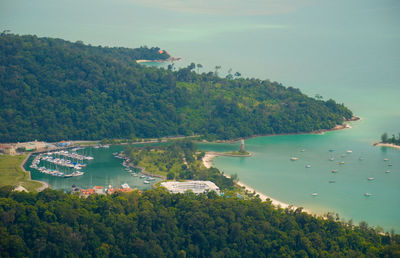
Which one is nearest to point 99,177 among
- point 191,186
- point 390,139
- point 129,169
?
point 129,169

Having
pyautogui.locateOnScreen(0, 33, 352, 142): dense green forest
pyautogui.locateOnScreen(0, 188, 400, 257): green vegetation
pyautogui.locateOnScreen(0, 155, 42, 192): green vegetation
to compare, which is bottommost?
pyautogui.locateOnScreen(0, 188, 400, 257): green vegetation

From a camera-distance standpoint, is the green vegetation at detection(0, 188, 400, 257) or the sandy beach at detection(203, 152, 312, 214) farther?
the sandy beach at detection(203, 152, 312, 214)

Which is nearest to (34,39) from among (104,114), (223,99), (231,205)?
(104,114)

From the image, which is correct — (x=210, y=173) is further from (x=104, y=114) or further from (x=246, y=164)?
(x=104, y=114)

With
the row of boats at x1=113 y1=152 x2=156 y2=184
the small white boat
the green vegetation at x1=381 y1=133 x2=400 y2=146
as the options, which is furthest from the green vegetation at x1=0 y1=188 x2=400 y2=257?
the green vegetation at x1=381 y1=133 x2=400 y2=146

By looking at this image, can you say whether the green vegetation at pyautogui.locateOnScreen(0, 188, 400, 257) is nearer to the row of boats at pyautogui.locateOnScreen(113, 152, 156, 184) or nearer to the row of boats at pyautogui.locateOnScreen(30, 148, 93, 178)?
the row of boats at pyautogui.locateOnScreen(113, 152, 156, 184)

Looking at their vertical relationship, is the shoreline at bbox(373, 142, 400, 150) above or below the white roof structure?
above

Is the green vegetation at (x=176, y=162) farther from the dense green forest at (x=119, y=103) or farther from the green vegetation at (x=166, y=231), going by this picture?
the green vegetation at (x=166, y=231)

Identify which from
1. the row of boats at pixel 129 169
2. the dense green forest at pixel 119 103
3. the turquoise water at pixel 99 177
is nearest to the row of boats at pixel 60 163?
the turquoise water at pixel 99 177
